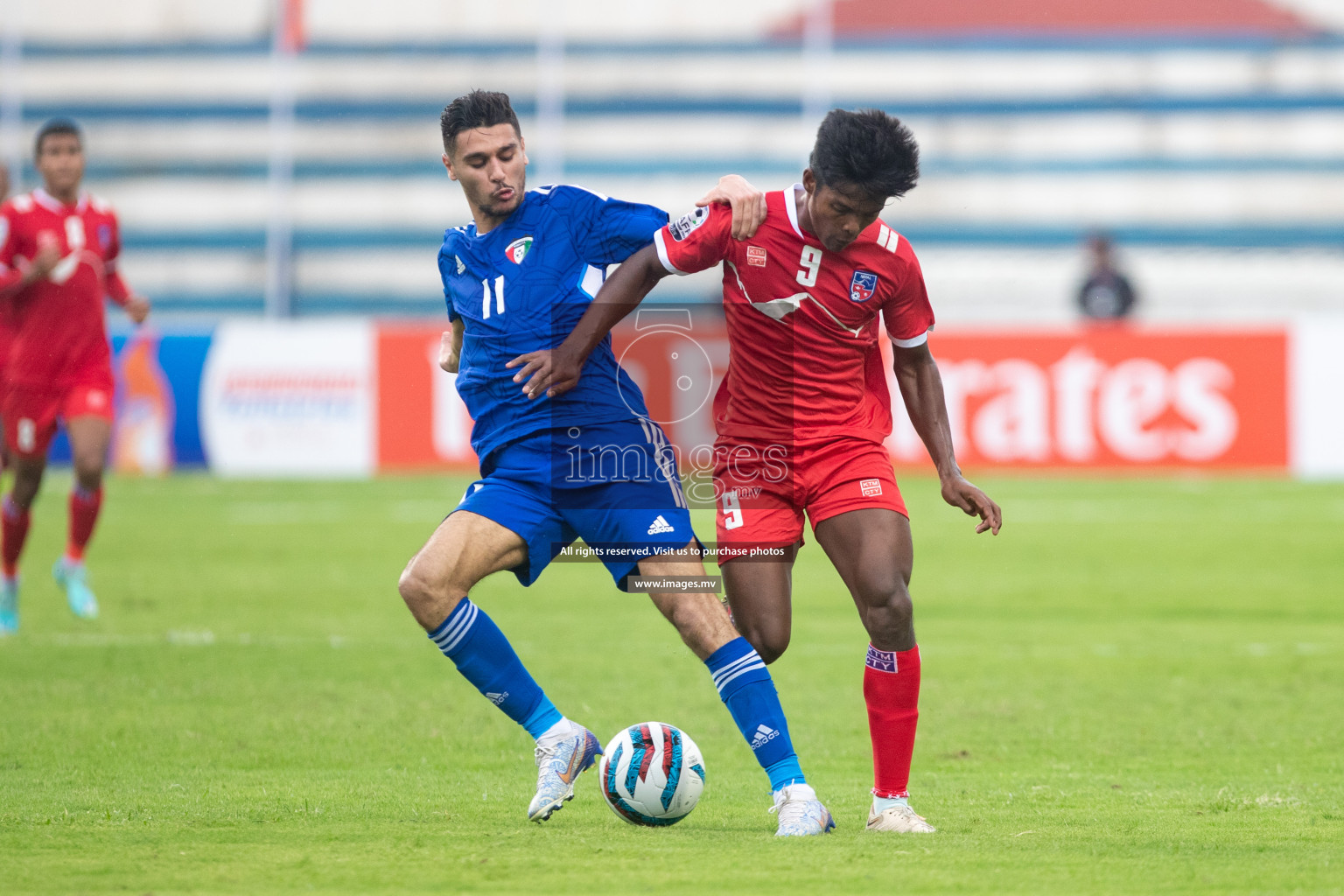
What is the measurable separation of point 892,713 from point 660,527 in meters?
0.88

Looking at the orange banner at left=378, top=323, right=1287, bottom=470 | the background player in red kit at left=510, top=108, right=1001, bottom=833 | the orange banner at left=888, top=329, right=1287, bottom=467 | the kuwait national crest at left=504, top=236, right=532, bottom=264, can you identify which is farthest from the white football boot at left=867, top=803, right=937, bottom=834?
the orange banner at left=888, top=329, right=1287, bottom=467

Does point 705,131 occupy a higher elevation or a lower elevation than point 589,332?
higher

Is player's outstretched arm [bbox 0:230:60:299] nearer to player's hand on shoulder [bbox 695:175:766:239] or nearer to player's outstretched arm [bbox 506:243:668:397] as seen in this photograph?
player's outstretched arm [bbox 506:243:668:397]

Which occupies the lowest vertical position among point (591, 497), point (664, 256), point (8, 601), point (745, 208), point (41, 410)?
point (8, 601)

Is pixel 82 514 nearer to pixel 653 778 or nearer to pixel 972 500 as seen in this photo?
pixel 653 778

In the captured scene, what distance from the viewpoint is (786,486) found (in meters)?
5.25

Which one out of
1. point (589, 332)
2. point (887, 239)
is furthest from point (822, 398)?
point (589, 332)

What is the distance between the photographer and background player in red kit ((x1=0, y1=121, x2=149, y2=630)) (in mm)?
9297

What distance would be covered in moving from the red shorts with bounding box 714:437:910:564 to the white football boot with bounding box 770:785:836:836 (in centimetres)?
78

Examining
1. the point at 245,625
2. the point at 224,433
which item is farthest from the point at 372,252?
the point at 245,625

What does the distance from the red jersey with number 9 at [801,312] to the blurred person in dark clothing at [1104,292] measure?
15.0 metres

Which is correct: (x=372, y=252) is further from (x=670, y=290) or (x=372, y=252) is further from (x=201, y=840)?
(x=201, y=840)

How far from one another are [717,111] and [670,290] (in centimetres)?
1073

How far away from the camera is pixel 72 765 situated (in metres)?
5.75
